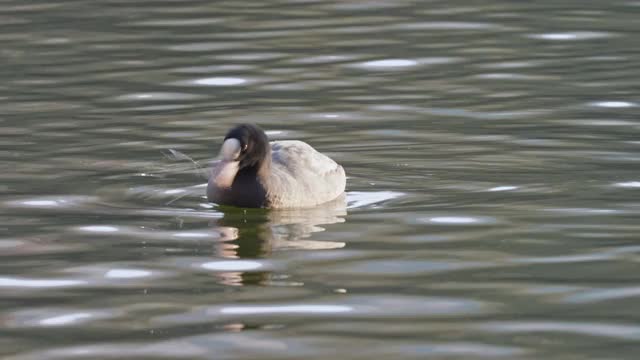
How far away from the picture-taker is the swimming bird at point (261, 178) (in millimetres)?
13031

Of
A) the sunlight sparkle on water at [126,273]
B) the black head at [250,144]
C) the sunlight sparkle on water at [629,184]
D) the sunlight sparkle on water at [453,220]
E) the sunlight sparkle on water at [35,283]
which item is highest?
the black head at [250,144]

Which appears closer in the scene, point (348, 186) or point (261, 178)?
point (261, 178)

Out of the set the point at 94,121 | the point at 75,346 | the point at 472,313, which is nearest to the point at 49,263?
the point at 75,346

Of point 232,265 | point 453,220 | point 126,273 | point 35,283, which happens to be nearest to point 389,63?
point 453,220

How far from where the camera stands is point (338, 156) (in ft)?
50.9

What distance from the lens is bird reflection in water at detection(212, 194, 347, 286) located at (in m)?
11.0

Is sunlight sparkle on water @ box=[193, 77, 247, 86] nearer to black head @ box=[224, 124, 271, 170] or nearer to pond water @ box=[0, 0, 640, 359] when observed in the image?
pond water @ box=[0, 0, 640, 359]

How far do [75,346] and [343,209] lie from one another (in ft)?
14.5

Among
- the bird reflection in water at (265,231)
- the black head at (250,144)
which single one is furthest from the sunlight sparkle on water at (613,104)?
the black head at (250,144)

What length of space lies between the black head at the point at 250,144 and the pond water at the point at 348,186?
0.42 m

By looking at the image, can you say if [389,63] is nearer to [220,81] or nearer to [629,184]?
[220,81]

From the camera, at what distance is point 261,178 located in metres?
13.1

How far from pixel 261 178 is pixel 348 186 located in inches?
47.6

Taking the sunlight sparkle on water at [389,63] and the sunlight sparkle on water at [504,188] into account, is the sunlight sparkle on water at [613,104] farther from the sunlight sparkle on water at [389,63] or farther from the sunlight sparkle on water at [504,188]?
the sunlight sparkle on water at [504,188]
